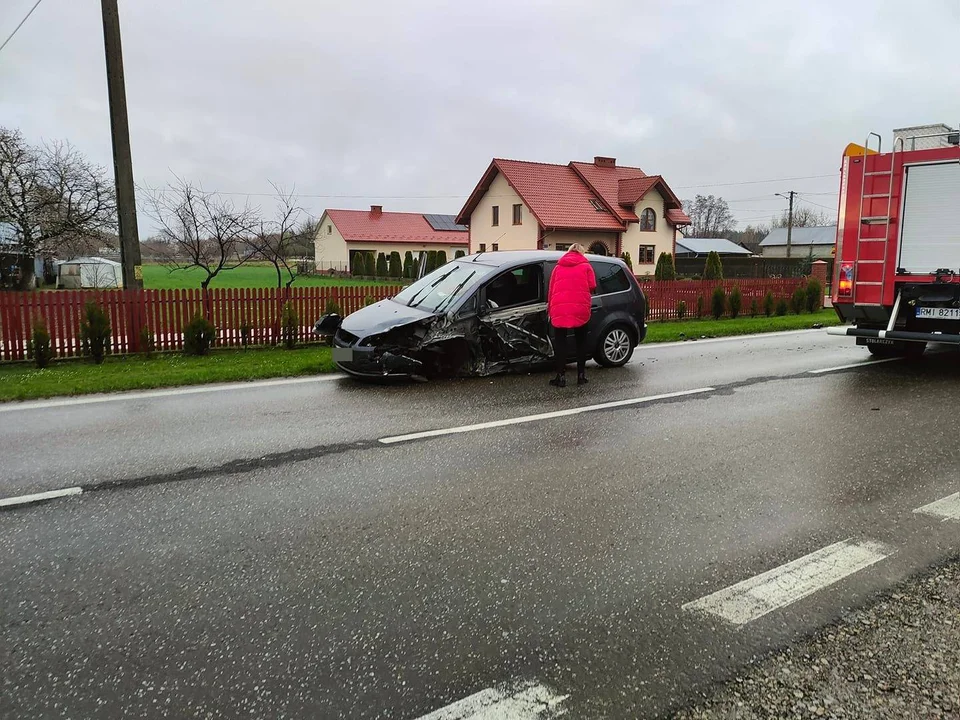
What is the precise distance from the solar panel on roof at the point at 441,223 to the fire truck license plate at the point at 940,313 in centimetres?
6427

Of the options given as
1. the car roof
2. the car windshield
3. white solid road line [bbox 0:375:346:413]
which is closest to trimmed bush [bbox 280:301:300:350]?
the car windshield

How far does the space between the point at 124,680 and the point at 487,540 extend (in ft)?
6.31

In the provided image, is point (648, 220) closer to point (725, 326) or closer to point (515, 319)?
point (725, 326)

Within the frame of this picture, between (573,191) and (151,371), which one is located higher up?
(573,191)

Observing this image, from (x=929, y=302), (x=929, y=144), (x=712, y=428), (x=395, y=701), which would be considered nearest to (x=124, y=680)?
(x=395, y=701)

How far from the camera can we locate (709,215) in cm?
12369

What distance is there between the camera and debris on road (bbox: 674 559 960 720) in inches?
101

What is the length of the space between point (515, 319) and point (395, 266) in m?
47.9

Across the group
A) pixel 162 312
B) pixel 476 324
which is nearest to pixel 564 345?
pixel 476 324

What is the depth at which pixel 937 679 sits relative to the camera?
9.04 ft

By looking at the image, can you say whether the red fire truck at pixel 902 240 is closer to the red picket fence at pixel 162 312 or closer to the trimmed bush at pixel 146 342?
the red picket fence at pixel 162 312

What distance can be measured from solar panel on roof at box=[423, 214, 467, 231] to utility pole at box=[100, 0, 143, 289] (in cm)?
6102

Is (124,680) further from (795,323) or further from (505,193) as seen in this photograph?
(505,193)

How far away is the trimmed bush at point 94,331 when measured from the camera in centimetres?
1086
